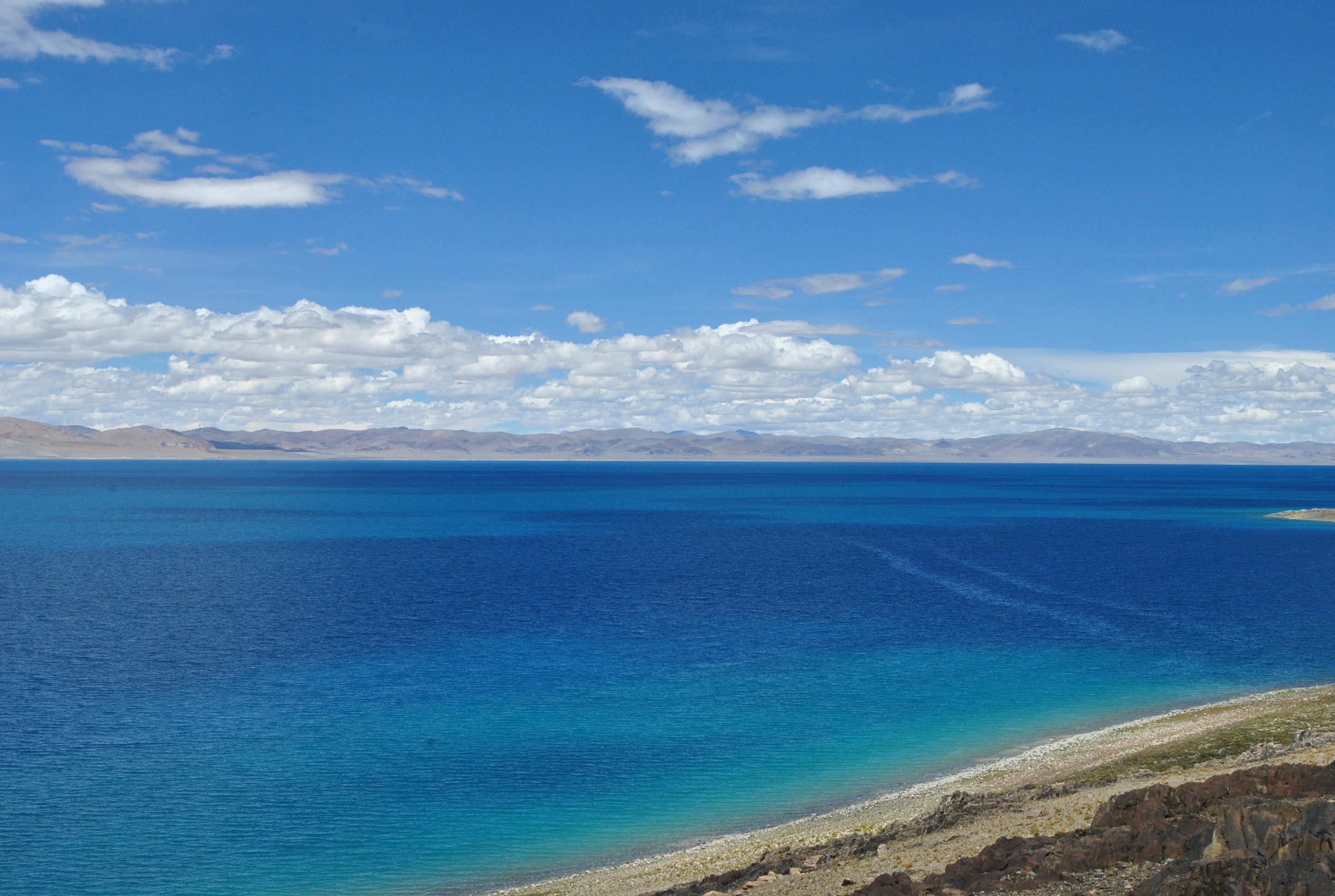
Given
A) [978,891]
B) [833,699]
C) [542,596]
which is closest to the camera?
[978,891]

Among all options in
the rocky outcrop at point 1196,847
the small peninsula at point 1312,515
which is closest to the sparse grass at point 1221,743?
the rocky outcrop at point 1196,847

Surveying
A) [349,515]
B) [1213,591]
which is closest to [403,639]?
[1213,591]

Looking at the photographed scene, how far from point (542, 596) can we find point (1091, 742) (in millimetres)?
45717

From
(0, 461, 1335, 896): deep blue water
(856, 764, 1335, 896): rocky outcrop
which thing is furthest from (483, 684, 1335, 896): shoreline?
(856, 764, 1335, 896): rocky outcrop

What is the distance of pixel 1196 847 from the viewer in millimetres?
16844

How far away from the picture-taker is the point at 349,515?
537 feet

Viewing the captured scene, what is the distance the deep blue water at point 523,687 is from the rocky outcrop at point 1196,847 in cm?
1237

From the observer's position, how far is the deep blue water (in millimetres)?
29344

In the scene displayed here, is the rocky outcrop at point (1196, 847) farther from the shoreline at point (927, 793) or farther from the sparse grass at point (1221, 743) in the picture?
the sparse grass at point (1221, 743)

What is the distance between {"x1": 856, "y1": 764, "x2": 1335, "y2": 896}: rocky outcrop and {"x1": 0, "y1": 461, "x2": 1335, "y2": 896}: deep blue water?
12.4 metres

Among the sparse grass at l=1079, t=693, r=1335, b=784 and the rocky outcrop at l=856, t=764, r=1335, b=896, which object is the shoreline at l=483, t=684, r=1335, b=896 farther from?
the rocky outcrop at l=856, t=764, r=1335, b=896

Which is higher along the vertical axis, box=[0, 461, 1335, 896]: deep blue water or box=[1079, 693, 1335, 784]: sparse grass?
box=[1079, 693, 1335, 784]: sparse grass

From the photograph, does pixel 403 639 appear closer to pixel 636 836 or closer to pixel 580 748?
pixel 580 748

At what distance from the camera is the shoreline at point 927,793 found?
25.2 meters
